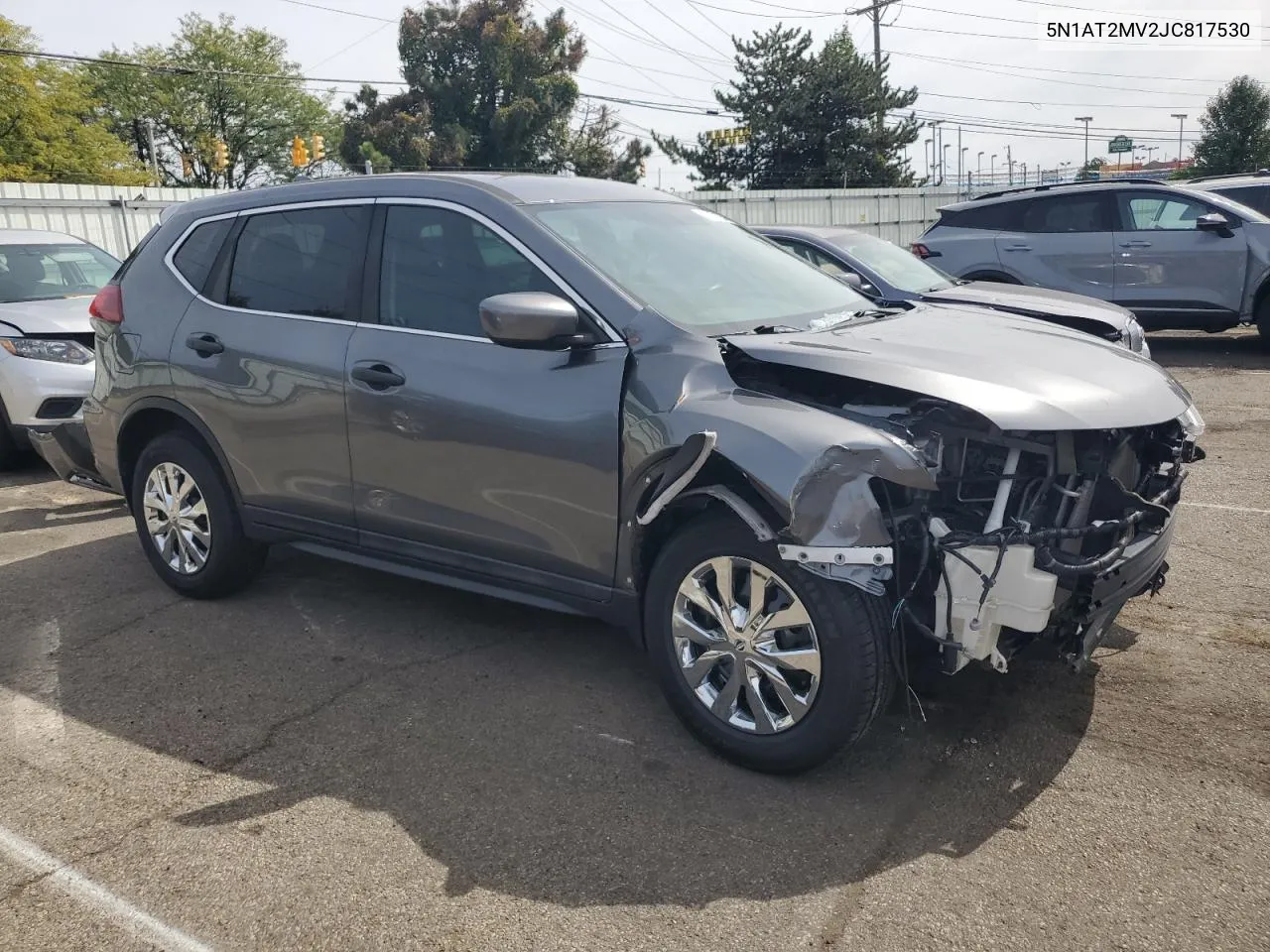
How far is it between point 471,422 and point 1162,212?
401 inches

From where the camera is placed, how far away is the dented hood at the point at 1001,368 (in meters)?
3.16

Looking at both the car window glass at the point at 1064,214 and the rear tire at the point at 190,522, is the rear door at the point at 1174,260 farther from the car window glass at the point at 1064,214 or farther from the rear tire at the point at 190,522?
the rear tire at the point at 190,522

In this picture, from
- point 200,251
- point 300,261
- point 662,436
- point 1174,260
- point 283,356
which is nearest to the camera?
point 662,436

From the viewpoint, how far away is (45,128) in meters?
44.1

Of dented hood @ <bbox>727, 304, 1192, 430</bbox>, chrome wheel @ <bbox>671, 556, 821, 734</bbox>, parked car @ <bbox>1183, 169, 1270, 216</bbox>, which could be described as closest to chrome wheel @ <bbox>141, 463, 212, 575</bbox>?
chrome wheel @ <bbox>671, 556, 821, 734</bbox>

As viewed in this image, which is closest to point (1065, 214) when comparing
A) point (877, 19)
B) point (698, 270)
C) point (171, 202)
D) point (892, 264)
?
point (892, 264)

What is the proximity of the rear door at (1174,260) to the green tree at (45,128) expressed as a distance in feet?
141

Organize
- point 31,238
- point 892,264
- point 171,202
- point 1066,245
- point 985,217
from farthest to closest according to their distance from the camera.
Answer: point 171,202 < point 985,217 < point 1066,245 < point 31,238 < point 892,264

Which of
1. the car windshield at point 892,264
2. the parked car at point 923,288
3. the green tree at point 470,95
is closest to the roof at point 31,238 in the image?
the parked car at point 923,288

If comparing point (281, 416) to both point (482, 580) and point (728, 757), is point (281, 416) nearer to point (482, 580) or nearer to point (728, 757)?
point (482, 580)

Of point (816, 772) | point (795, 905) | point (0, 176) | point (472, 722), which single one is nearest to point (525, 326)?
point (472, 722)

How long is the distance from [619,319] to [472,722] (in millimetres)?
1527

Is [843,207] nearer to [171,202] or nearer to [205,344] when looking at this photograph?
[171,202]

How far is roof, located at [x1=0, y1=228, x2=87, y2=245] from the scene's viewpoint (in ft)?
29.3
